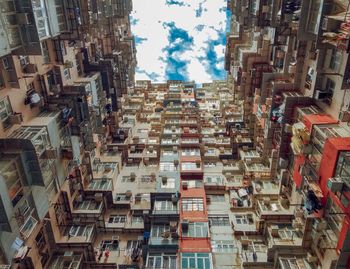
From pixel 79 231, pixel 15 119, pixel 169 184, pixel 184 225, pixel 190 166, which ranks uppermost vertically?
pixel 15 119

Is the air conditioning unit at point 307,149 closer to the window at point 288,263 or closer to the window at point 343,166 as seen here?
the window at point 343,166

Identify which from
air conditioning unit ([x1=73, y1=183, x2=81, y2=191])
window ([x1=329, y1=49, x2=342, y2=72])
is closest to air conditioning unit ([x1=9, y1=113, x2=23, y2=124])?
air conditioning unit ([x1=73, y1=183, x2=81, y2=191])

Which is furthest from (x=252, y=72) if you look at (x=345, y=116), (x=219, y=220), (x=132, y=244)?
(x=132, y=244)

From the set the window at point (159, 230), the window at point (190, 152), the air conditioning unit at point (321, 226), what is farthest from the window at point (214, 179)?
the air conditioning unit at point (321, 226)

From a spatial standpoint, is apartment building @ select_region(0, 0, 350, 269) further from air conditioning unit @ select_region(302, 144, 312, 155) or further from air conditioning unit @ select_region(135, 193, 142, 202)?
air conditioning unit @ select_region(135, 193, 142, 202)

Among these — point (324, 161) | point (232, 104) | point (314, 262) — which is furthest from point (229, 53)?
point (314, 262)

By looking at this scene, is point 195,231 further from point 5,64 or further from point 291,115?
point 5,64

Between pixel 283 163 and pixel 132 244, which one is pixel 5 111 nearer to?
pixel 132 244
